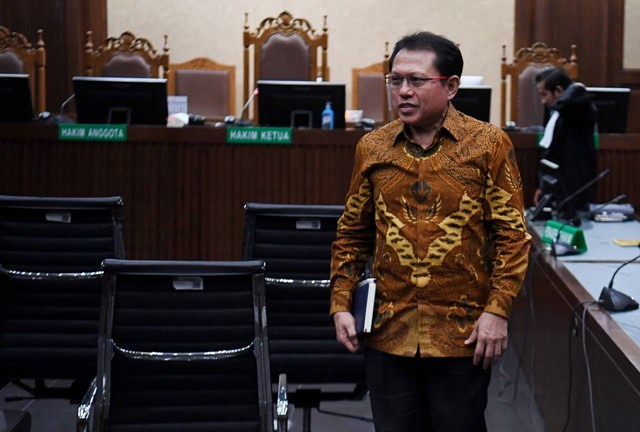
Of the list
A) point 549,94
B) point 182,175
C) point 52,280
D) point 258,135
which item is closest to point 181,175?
point 182,175

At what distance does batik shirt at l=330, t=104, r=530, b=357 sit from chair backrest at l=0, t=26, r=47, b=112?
15.2 feet

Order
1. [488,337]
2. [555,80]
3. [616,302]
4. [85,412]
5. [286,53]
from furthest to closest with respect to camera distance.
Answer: [286,53] → [555,80] → [616,302] → [85,412] → [488,337]

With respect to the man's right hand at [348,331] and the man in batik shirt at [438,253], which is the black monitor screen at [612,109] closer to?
the man in batik shirt at [438,253]

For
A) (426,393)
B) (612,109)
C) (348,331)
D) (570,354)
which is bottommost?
(570,354)

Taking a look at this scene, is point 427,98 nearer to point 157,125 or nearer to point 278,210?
point 278,210

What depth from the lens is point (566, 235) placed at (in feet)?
12.1

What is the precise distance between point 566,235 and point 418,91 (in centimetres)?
203

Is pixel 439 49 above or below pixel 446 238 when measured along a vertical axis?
above

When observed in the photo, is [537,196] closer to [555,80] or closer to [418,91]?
[555,80]

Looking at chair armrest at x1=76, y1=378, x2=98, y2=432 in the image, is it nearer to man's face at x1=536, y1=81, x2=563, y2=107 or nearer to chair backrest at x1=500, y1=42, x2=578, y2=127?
man's face at x1=536, y1=81, x2=563, y2=107

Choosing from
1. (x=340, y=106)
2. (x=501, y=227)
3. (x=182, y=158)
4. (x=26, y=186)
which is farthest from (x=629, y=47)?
(x=501, y=227)

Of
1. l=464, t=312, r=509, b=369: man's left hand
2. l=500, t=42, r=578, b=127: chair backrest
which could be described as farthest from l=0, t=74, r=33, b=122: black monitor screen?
l=464, t=312, r=509, b=369: man's left hand

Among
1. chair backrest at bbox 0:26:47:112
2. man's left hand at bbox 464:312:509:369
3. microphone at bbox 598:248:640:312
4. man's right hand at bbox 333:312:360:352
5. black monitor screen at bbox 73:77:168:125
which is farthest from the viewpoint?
chair backrest at bbox 0:26:47:112

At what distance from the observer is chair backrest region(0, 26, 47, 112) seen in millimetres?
6121
